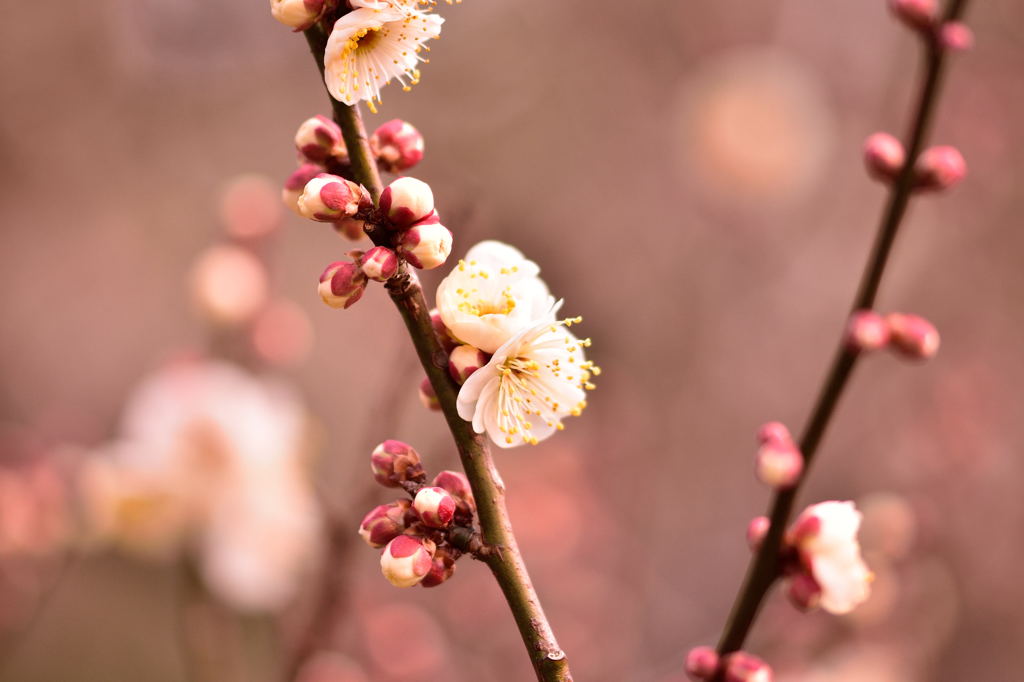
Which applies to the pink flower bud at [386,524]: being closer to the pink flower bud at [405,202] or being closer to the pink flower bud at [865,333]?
the pink flower bud at [405,202]

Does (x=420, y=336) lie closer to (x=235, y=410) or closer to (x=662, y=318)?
(x=235, y=410)

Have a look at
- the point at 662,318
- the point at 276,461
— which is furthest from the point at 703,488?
the point at 276,461

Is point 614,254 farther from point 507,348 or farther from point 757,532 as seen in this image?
point 507,348

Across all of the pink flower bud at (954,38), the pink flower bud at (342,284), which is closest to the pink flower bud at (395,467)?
the pink flower bud at (342,284)

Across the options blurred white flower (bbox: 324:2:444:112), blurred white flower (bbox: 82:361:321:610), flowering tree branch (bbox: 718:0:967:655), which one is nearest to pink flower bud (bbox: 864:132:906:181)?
flowering tree branch (bbox: 718:0:967:655)

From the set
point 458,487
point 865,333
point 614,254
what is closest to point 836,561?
point 865,333
